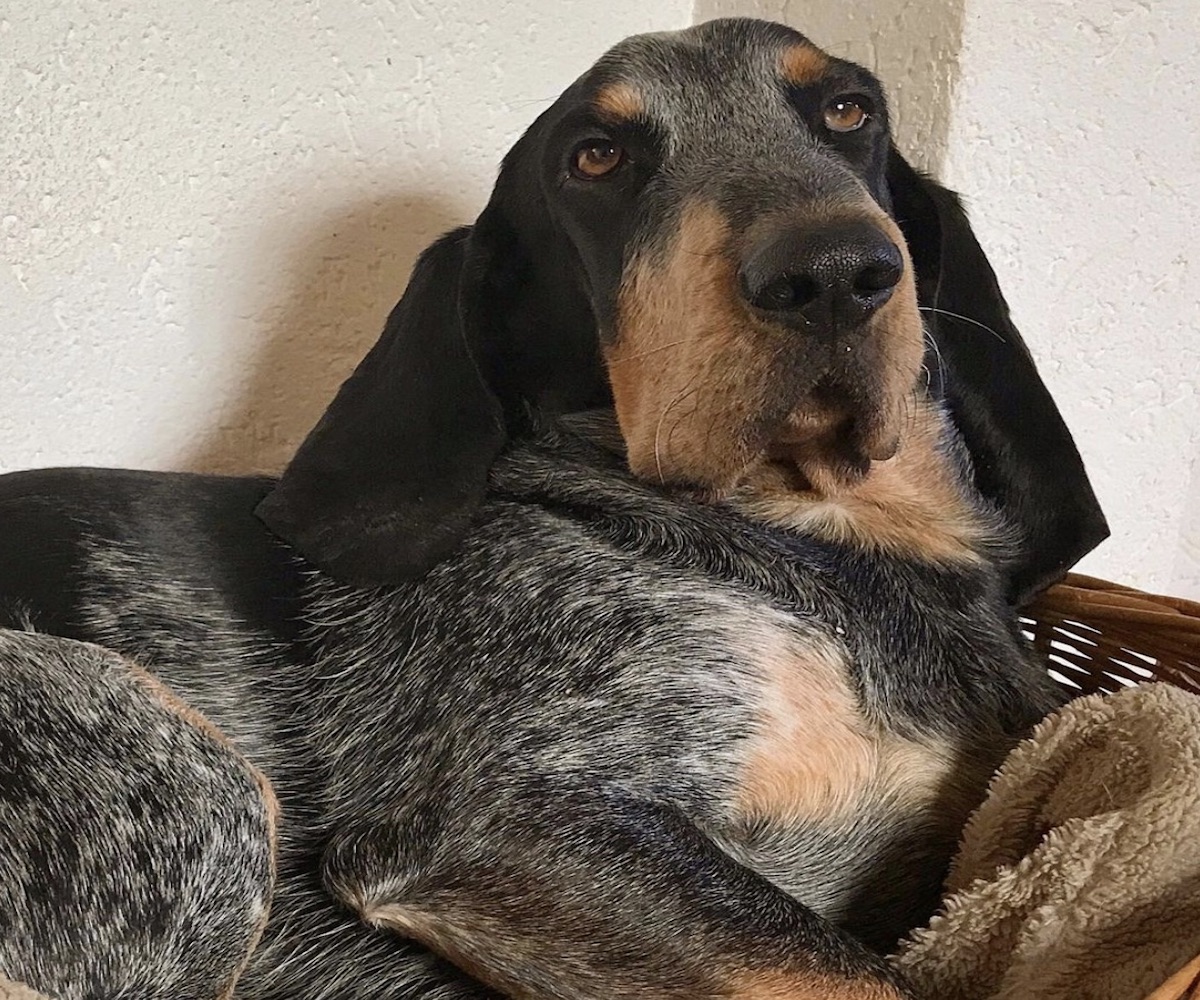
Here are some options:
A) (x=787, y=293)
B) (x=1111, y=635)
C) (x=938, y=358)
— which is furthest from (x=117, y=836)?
(x=1111, y=635)

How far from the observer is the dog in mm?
1771

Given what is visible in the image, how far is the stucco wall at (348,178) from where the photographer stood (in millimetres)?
2703

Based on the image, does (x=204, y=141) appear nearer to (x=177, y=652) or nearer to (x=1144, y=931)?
(x=177, y=652)

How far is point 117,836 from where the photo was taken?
1.77 meters

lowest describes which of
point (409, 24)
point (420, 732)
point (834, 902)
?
point (834, 902)

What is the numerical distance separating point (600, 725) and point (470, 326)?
808 millimetres

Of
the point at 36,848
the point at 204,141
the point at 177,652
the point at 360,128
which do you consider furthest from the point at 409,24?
the point at 36,848

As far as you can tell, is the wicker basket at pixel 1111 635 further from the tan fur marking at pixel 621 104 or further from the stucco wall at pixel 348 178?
the tan fur marking at pixel 621 104

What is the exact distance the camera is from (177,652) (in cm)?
216

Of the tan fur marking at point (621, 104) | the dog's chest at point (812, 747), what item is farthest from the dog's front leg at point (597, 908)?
the tan fur marking at point (621, 104)

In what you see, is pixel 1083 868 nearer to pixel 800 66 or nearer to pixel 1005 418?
pixel 1005 418

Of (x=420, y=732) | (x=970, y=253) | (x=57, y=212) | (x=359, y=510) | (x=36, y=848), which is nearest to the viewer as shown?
(x=36, y=848)

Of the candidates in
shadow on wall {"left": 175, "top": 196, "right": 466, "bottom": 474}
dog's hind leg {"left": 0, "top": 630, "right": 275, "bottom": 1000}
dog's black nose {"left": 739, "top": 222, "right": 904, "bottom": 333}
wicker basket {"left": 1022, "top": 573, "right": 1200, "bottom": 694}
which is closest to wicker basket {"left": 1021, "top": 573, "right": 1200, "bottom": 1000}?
wicker basket {"left": 1022, "top": 573, "right": 1200, "bottom": 694}

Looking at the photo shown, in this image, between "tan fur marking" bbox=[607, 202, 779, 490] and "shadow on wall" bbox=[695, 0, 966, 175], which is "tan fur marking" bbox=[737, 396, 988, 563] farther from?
"shadow on wall" bbox=[695, 0, 966, 175]
